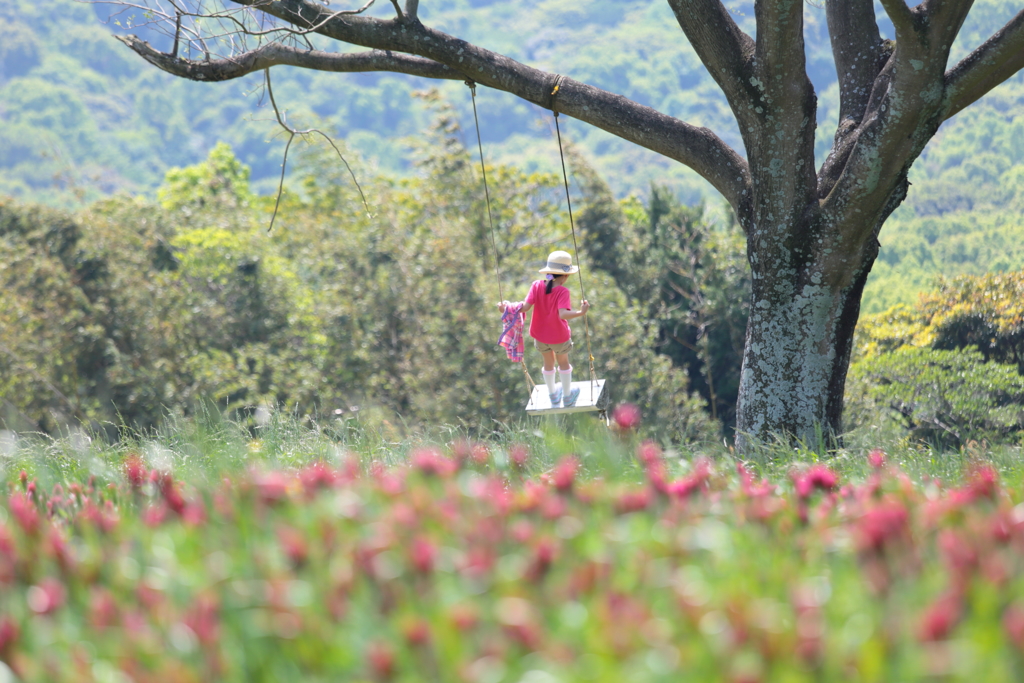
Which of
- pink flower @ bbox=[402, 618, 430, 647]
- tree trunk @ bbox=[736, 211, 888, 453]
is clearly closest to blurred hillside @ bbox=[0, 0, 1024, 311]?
tree trunk @ bbox=[736, 211, 888, 453]

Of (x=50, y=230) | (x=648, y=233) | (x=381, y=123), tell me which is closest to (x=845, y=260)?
(x=50, y=230)

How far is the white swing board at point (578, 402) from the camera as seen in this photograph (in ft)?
23.5

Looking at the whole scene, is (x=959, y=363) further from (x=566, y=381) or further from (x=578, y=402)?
(x=578, y=402)

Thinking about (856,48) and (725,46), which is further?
(856,48)

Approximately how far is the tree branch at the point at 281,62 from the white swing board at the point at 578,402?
2.55m

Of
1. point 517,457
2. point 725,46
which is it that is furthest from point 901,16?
point 517,457

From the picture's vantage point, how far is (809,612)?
74.2 inches

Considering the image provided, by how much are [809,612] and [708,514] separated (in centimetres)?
71

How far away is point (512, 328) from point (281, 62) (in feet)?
9.14

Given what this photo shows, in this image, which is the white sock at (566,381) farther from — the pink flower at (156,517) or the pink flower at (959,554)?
the pink flower at (959,554)

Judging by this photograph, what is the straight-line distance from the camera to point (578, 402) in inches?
291

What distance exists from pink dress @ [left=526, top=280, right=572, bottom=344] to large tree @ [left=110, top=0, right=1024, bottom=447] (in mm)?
1667

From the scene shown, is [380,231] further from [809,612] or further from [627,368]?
[809,612]

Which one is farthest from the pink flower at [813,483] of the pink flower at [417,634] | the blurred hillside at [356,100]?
the blurred hillside at [356,100]
